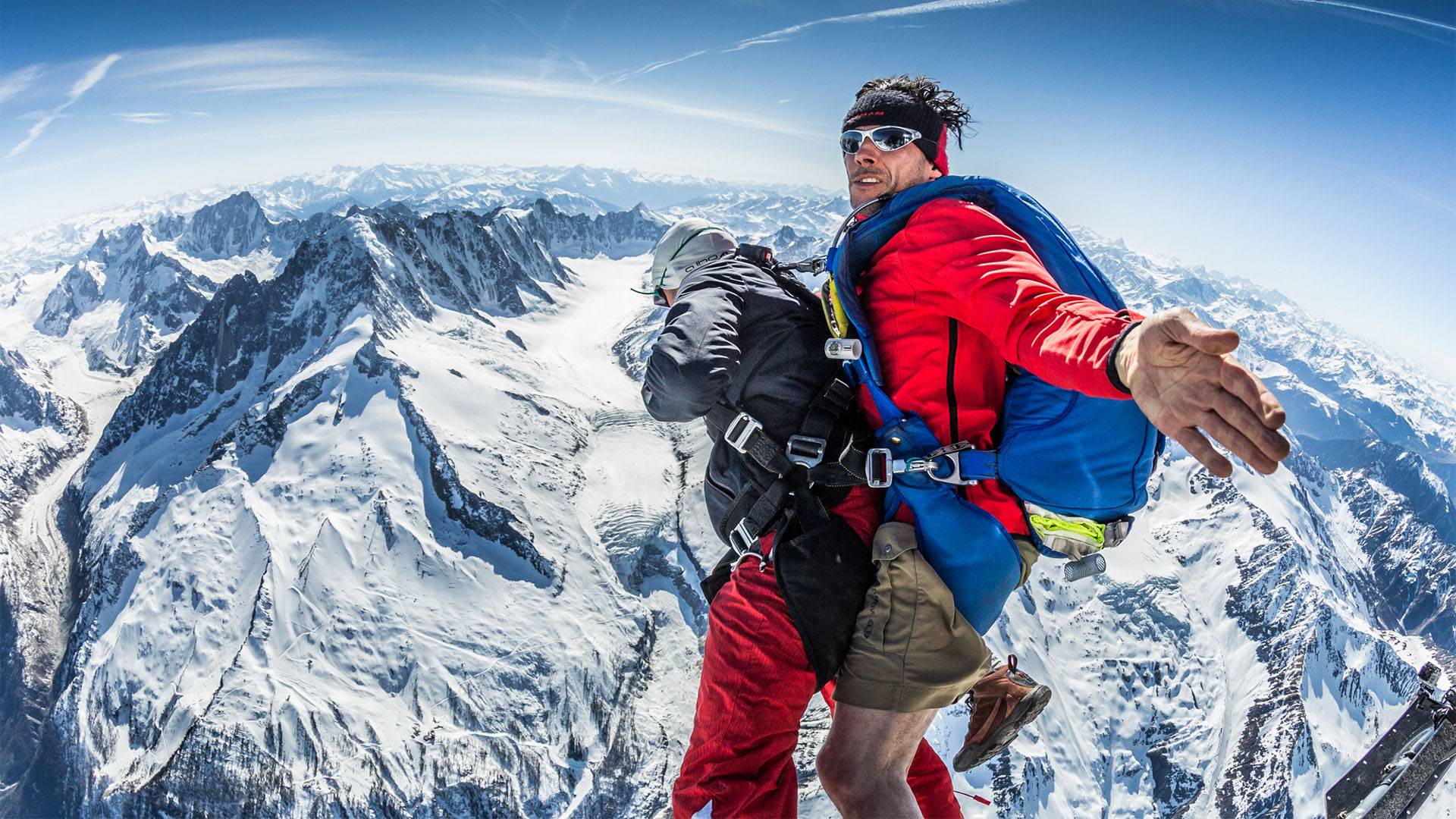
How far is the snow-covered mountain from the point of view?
8675cm

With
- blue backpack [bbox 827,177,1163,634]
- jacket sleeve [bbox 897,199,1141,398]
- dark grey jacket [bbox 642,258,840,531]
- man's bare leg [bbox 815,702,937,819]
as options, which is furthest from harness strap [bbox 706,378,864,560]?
man's bare leg [bbox 815,702,937,819]

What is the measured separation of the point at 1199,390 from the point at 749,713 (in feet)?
10.8

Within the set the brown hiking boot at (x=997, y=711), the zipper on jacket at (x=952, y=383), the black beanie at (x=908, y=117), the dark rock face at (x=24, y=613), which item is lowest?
the dark rock face at (x=24, y=613)

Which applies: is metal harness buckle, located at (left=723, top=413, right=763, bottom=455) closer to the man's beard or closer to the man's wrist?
the man's beard

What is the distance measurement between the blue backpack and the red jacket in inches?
4.2

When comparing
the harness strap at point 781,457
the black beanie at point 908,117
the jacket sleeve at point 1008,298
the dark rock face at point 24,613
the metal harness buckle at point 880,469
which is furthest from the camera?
the dark rock face at point 24,613

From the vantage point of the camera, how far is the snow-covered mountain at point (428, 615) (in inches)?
3415

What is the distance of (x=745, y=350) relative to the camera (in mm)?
5016

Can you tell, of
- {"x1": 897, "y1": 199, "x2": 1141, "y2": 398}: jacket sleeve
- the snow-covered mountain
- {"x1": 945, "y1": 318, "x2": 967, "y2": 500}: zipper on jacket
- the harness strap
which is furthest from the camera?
the snow-covered mountain

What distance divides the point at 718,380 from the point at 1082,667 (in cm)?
16909

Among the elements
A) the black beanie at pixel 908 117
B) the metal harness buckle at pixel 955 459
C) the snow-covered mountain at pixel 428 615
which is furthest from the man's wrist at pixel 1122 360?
the snow-covered mountain at pixel 428 615

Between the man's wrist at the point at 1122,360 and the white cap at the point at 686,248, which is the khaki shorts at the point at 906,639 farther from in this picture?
the white cap at the point at 686,248

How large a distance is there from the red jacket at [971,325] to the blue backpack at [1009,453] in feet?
0.35

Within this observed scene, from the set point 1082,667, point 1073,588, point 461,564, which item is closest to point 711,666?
point 461,564
